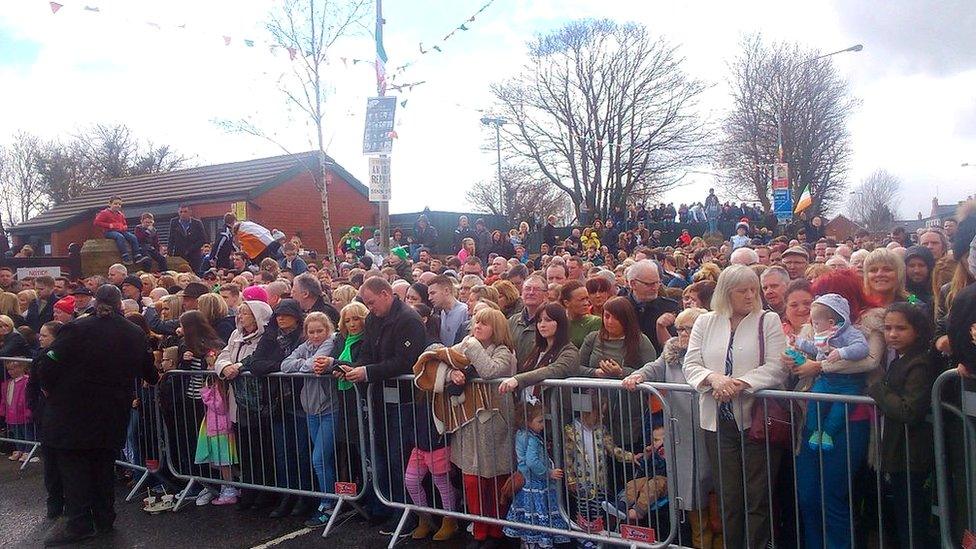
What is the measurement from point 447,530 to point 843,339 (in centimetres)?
312

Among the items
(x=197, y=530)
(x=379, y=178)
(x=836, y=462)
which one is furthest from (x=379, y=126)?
(x=836, y=462)

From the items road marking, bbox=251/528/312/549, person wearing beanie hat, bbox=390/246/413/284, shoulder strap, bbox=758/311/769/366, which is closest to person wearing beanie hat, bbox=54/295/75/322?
road marking, bbox=251/528/312/549

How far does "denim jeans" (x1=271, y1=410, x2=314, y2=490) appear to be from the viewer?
6168 mm

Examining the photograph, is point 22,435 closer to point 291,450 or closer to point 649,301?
point 291,450

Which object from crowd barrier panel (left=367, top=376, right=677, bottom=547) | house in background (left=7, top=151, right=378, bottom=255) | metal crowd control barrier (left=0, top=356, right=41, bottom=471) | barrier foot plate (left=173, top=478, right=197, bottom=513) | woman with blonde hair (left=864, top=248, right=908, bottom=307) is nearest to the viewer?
woman with blonde hair (left=864, top=248, right=908, bottom=307)

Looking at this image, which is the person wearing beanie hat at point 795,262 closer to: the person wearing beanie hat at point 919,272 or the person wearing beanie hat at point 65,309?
the person wearing beanie hat at point 919,272

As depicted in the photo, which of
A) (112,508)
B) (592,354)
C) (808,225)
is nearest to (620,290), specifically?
(592,354)

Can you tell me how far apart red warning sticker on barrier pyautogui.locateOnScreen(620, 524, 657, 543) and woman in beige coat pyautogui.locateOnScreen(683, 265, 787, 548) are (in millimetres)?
467

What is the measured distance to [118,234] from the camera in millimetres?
16500

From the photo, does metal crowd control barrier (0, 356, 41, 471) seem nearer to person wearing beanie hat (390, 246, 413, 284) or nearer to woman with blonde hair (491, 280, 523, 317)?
person wearing beanie hat (390, 246, 413, 284)

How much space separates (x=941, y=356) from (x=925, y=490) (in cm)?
74

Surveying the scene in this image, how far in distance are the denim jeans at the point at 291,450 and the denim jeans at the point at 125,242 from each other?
1190cm

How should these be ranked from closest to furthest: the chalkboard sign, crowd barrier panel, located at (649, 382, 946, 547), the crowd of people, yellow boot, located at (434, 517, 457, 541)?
crowd barrier panel, located at (649, 382, 946, 547), the crowd of people, yellow boot, located at (434, 517, 457, 541), the chalkboard sign

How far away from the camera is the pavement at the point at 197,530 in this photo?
5.57m
